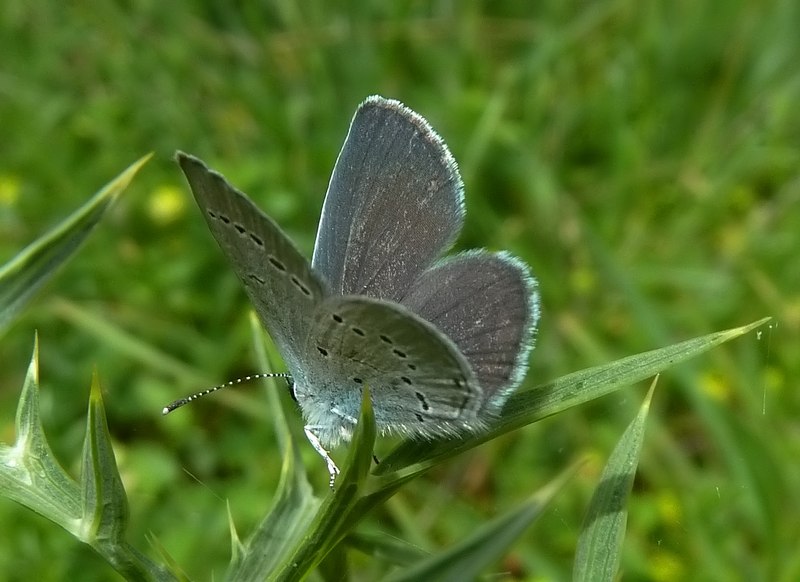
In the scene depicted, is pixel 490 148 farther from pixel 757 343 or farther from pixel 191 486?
pixel 191 486

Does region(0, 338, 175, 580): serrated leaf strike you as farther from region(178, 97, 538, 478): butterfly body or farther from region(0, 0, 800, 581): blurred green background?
region(0, 0, 800, 581): blurred green background

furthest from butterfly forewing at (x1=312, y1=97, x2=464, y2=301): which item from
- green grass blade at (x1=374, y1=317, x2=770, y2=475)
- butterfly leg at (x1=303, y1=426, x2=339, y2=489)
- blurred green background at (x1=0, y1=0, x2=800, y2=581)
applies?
blurred green background at (x1=0, y1=0, x2=800, y2=581)

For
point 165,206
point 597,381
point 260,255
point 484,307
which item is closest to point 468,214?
point 165,206

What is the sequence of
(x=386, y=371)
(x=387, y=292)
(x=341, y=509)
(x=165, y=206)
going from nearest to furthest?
(x=341, y=509), (x=386, y=371), (x=387, y=292), (x=165, y=206)

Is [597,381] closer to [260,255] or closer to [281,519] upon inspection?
[281,519]

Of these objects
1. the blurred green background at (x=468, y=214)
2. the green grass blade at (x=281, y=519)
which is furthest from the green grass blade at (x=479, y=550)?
the blurred green background at (x=468, y=214)
